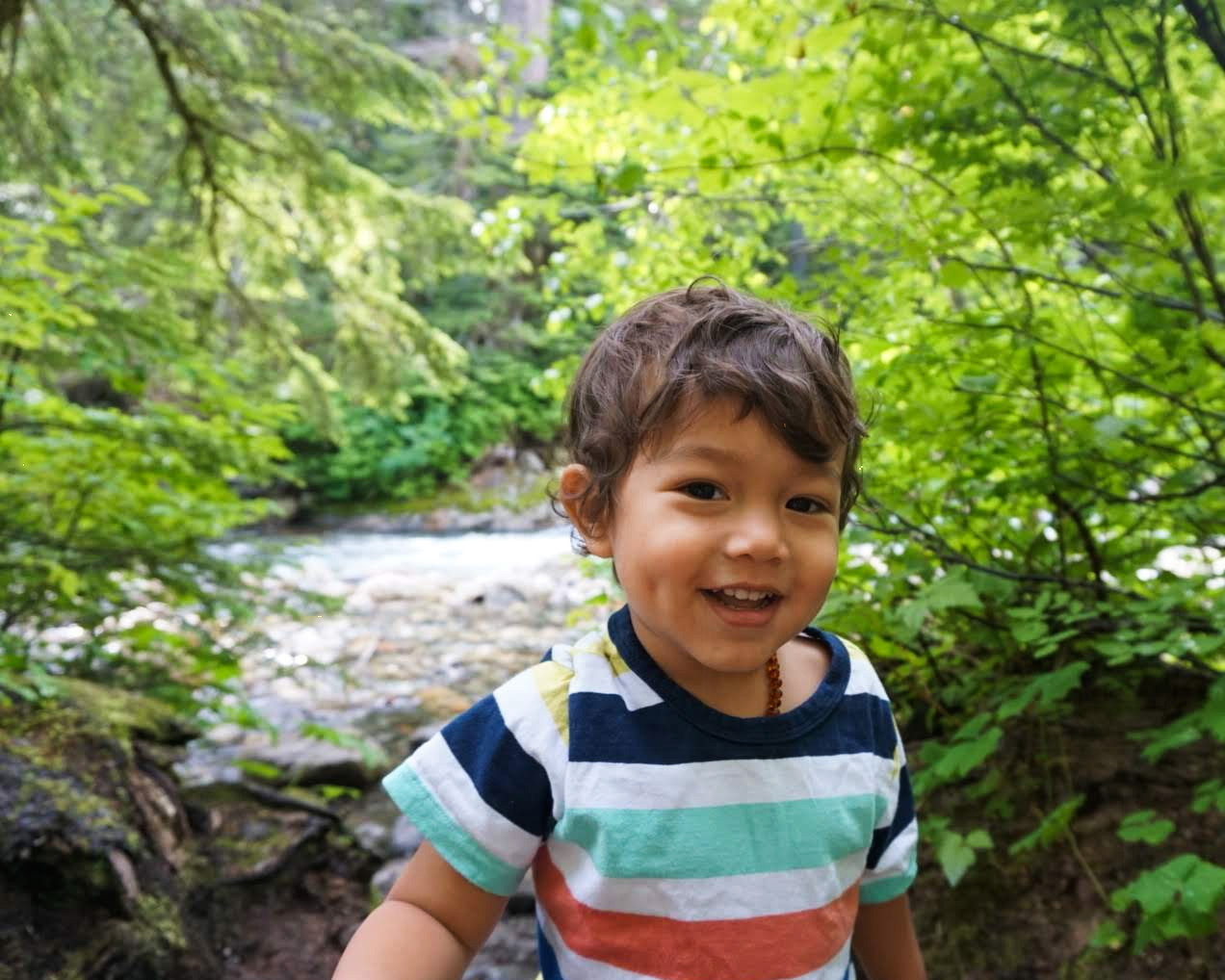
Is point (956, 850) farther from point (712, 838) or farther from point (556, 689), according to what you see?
point (556, 689)

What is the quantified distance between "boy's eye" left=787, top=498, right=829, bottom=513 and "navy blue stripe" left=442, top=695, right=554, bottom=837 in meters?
0.40

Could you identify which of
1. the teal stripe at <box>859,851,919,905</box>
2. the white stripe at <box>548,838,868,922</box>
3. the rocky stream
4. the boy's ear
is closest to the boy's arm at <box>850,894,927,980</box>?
the teal stripe at <box>859,851,919,905</box>

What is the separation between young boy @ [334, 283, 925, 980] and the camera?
0.93 metres

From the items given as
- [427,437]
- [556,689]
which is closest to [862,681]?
[556,689]

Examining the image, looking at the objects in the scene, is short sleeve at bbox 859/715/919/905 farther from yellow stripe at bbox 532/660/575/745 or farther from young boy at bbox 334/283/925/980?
yellow stripe at bbox 532/660/575/745

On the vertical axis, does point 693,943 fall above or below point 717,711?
below

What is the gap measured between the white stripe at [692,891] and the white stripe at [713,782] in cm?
8

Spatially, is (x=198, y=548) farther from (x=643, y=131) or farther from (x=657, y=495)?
(x=657, y=495)

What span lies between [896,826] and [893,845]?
0.08ft

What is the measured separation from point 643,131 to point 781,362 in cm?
225

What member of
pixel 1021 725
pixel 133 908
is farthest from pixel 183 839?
pixel 1021 725

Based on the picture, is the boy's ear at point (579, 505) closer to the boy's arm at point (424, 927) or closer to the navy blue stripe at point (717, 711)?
the navy blue stripe at point (717, 711)

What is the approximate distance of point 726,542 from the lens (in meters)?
0.92

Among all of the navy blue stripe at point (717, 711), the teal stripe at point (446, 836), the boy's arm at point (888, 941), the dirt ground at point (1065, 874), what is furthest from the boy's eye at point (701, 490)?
the dirt ground at point (1065, 874)
